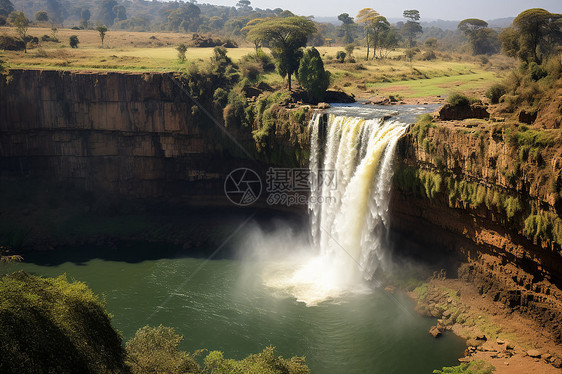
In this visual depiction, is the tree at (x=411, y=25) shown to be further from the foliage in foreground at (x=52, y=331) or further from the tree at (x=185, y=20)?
the foliage in foreground at (x=52, y=331)

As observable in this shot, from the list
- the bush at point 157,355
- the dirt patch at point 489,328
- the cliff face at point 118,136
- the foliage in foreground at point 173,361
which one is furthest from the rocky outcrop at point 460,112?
the bush at point 157,355

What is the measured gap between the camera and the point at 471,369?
2256cm

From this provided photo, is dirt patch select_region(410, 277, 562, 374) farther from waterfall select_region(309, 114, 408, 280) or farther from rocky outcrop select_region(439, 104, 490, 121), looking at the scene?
rocky outcrop select_region(439, 104, 490, 121)

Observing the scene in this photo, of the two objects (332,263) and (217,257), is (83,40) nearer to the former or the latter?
(217,257)

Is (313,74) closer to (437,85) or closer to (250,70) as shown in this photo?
(250,70)

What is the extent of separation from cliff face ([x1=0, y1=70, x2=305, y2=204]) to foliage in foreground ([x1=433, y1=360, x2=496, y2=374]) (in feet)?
88.2

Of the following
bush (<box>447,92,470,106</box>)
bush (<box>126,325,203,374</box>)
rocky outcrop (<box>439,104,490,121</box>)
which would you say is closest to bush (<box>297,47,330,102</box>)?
rocky outcrop (<box>439,104,490,121</box>)

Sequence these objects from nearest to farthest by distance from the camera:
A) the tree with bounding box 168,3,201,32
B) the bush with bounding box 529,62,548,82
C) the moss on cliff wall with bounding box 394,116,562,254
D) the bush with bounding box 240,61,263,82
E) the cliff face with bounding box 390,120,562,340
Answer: the moss on cliff wall with bounding box 394,116,562,254 → the cliff face with bounding box 390,120,562,340 → the bush with bounding box 529,62,548,82 → the bush with bounding box 240,61,263,82 → the tree with bounding box 168,3,201,32

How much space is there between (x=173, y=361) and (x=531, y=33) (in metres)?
43.3

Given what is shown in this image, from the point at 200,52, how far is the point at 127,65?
1619cm

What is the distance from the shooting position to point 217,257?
39188mm

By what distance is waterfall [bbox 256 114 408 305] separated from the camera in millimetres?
32500

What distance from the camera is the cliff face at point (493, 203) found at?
23.8m

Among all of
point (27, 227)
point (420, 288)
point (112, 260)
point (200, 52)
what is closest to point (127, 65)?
point (200, 52)
